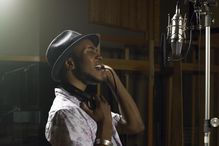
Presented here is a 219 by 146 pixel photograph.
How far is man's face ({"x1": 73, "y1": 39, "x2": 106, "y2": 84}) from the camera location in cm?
141

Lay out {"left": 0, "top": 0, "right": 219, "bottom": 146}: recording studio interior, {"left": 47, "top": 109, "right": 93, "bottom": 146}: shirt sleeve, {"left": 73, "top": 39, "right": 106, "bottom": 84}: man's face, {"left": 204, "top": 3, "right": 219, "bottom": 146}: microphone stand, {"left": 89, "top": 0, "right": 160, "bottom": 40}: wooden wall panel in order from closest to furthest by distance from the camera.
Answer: {"left": 47, "top": 109, "right": 93, "bottom": 146}: shirt sleeve
{"left": 73, "top": 39, "right": 106, "bottom": 84}: man's face
{"left": 204, "top": 3, "right": 219, "bottom": 146}: microphone stand
{"left": 0, "top": 0, "right": 219, "bottom": 146}: recording studio interior
{"left": 89, "top": 0, "right": 160, "bottom": 40}: wooden wall panel

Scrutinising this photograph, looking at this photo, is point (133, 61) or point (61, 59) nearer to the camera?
point (61, 59)

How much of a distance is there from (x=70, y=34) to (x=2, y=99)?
0.51 metres

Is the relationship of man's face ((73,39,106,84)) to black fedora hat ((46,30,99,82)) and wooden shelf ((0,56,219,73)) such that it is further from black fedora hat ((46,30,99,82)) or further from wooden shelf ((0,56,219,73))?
wooden shelf ((0,56,219,73))

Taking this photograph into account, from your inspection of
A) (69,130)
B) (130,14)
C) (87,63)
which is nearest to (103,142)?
(69,130)

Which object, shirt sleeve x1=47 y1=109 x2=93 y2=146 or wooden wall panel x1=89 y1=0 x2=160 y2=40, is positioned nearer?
shirt sleeve x1=47 y1=109 x2=93 y2=146

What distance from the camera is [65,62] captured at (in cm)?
138

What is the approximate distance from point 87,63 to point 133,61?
0.65m

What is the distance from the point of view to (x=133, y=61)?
6.71 ft

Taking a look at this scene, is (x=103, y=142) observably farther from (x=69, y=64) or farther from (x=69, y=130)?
(x=69, y=64)

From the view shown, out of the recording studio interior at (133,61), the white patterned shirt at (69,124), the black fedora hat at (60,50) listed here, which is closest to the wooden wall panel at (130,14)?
the recording studio interior at (133,61)

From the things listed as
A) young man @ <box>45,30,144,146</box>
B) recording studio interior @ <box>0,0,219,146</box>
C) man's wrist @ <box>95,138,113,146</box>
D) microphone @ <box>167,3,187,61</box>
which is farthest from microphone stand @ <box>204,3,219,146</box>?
man's wrist @ <box>95,138,113,146</box>

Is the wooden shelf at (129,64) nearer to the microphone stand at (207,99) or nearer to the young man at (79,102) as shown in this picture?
the young man at (79,102)

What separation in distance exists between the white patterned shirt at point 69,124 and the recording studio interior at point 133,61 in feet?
0.40
